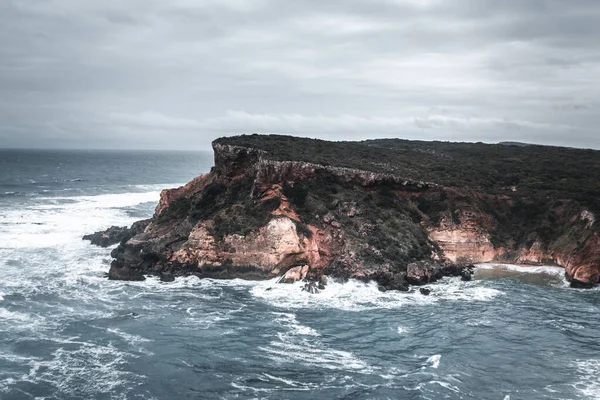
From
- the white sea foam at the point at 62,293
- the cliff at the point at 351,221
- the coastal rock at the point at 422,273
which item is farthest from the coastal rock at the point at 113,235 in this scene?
the coastal rock at the point at 422,273

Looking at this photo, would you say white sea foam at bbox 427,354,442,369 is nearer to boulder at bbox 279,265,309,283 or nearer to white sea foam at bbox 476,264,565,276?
boulder at bbox 279,265,309,283

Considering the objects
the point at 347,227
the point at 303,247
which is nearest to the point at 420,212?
the point at 347,227

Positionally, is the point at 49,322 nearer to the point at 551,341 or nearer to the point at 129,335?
the point at 129,335

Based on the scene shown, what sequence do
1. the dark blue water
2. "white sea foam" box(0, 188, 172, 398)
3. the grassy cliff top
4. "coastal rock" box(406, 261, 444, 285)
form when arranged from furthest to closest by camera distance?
the grassy cliff top
"coastal rock" box(406, 261, 444, 285)
"white sea foam" box(0, 188, 172, 398)
the dark blue water

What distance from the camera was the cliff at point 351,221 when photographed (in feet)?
172

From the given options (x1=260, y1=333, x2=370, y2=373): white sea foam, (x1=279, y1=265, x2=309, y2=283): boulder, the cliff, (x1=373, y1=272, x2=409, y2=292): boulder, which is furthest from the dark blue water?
the cliff

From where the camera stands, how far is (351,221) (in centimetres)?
5769

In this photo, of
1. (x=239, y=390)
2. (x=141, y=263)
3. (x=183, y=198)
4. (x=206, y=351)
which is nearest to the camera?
(x=239, y=390)

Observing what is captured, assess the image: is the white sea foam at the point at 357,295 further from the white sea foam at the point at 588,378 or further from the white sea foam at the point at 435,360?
the white sea foam at the point at 588,378

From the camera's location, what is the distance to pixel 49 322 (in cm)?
3969

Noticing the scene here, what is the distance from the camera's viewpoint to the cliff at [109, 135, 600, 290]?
172 ft

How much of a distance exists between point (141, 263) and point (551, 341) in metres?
39.3

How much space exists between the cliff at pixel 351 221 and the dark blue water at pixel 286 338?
2.62 m

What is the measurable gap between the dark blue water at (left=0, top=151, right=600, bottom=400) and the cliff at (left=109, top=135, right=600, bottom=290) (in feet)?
8.58
